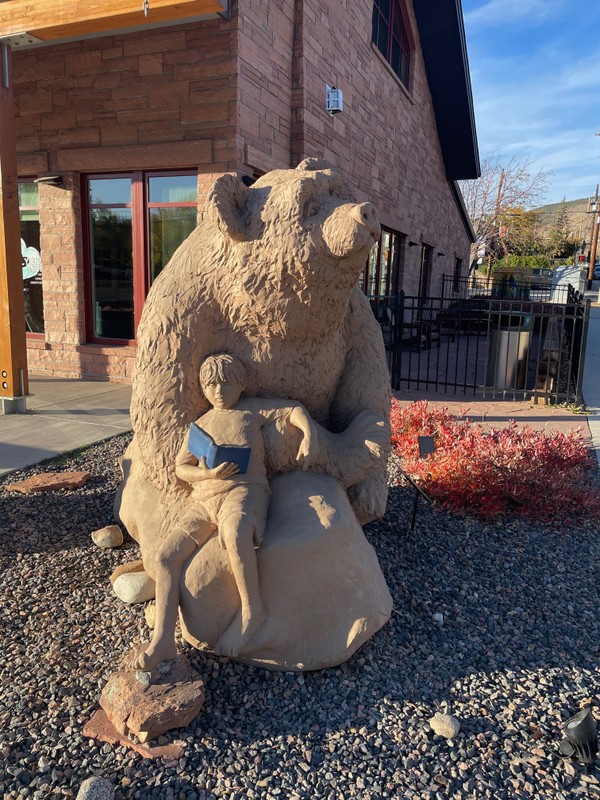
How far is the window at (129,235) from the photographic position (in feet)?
24.0

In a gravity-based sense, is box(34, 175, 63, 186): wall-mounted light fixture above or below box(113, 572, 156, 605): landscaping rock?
above

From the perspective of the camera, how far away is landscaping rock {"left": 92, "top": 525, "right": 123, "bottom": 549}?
337cm

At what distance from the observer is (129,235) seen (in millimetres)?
7680

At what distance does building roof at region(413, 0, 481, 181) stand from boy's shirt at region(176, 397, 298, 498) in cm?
1395

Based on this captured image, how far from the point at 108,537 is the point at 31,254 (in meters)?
6.36

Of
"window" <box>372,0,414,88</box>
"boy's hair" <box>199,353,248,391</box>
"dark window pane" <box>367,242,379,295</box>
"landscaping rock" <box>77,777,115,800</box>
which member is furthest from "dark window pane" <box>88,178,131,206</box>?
"landscaping rock" <box>77,777,115,800</box>

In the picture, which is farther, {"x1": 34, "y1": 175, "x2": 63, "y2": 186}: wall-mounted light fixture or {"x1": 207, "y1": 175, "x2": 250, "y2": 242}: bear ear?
{"x1": 34, "y1": 175, "x2": 63, "y2": 186}: wall-mounted light fixture

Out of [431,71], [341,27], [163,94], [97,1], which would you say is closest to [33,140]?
[163,94]

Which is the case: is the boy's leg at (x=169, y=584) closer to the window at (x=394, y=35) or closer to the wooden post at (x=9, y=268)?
the wooden post at (x=9, y=268)

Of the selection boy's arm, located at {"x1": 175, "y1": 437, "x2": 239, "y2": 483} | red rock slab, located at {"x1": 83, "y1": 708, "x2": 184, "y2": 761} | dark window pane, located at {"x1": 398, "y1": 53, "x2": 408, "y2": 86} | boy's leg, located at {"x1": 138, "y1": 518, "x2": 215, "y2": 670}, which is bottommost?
red rock slab, located at {"x1": 83, "y1": 708, "x2": 184, "y2": 761}

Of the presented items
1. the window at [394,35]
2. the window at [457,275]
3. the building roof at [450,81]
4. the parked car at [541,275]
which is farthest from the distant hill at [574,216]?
the window at [394,35]

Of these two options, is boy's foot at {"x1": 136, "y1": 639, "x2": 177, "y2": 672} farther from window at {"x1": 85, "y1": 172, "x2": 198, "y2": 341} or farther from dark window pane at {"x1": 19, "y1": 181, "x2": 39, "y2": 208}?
dark window pane at {"x1": 19, "y1": 181, "x2": 39, "y2": 208}

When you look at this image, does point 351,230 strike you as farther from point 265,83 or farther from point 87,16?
point 265,83

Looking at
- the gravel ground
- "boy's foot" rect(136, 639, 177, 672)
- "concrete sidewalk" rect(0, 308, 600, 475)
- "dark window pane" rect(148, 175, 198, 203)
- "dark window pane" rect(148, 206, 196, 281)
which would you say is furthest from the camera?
"dark window pane" rect(148, 206, 196, 281)
